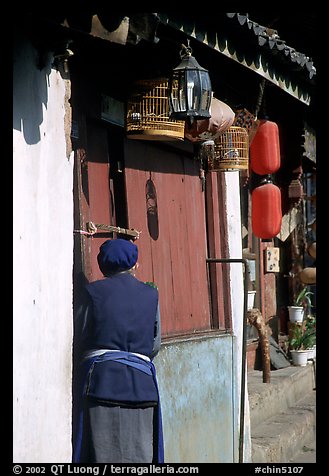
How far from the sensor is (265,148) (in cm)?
1038

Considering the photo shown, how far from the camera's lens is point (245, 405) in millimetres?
9445

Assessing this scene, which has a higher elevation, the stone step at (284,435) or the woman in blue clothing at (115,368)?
the woman in blue clothing at (115,368)

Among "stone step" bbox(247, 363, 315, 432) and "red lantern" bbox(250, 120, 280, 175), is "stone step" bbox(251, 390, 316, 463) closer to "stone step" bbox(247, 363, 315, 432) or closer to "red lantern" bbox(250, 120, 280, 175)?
"stone step" bbox(247, 363, 315, 432)

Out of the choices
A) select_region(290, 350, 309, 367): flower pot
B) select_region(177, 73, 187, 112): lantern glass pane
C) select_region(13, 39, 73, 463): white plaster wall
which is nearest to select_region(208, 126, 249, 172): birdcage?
select_region(177, 73, 187, 112): lantern glass pane

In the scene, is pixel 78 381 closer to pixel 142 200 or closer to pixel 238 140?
pixel 142 200

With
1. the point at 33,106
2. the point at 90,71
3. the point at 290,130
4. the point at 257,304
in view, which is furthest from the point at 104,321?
the point at 290,130

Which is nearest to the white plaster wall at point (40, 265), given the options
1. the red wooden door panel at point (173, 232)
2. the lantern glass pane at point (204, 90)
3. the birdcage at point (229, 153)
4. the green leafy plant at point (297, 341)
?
the lantern glass pane at point (204, 90)

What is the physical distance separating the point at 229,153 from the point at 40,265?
3.80m

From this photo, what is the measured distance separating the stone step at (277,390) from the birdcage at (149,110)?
3994mm

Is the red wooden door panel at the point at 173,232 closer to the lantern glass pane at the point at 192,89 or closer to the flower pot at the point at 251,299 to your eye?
the lantern glass pane at the point at 192,89

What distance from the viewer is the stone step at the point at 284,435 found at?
9547 millimetres

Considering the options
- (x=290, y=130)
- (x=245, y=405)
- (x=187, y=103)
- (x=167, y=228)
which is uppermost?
(x=290, y=130)

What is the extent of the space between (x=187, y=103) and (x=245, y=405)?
3775 millimetres

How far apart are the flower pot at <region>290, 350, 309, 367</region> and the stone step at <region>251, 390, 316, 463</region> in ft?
5.14
